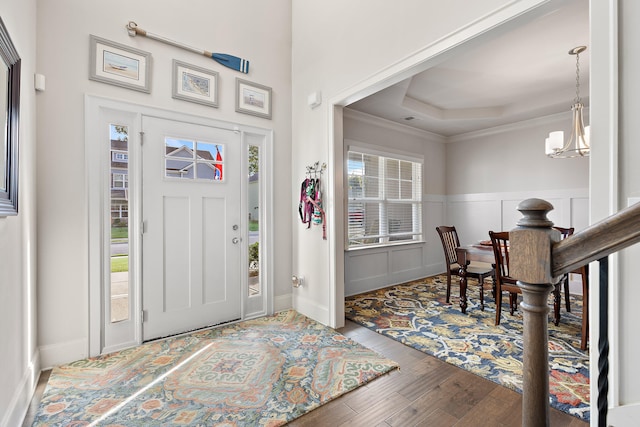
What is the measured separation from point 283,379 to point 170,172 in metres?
2.05

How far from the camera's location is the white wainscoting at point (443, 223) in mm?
4258

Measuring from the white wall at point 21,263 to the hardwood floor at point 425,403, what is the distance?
220 mm

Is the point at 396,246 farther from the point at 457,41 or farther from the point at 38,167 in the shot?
the point at 38,167

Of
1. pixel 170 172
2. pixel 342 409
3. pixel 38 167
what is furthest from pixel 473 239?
pixel 38 167

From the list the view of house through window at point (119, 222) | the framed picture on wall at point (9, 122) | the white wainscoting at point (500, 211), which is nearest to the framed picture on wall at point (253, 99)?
the view of house through window at point (119, 222)

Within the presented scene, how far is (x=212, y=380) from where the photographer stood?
2129 mm

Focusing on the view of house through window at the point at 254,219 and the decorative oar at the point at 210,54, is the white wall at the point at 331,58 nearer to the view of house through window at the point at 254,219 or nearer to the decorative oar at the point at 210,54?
the view of house through window at the point at 254,219

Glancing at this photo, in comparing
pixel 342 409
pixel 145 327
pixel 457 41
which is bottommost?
pixel 342 409

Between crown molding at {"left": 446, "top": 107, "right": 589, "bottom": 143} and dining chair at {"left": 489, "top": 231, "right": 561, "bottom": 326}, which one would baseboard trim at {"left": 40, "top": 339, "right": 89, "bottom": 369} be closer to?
dining chair at {"left": 489, "top": 231, "right": 561, "bottom": 326}

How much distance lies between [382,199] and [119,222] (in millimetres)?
3433

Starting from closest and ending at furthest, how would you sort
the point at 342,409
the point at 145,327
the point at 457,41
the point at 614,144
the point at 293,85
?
the point at 614,144 → the point at 342,409 → the point at 457,41 → the point at 145,327 → the point at 293,85

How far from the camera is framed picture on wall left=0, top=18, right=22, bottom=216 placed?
1.39 meters

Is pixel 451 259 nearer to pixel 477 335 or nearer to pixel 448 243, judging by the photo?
pixel 448 243

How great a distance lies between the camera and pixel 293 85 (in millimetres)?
3578
